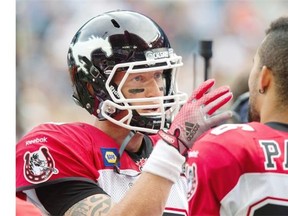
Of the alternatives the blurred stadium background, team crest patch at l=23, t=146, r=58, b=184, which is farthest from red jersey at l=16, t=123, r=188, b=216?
the blurred stadium background

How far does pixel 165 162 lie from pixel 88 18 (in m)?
2.54

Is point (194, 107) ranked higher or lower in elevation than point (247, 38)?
higher

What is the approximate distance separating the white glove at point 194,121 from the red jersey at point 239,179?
96mm

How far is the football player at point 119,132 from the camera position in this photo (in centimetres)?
175

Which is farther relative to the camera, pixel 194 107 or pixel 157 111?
pixel 157 111

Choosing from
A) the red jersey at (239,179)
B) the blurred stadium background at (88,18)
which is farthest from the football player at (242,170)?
the blurred stadium background at (88,18)

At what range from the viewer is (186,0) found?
4.74 metres

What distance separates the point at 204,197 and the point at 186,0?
10.1 feet

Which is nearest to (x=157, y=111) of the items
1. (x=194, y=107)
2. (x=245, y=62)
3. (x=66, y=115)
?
(x=194, y=107)

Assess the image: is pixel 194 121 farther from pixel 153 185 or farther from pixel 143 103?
pixel 143 103

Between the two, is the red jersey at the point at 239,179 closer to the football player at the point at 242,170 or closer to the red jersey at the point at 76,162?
the football player at the point at 242,170

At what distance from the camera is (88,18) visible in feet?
13.6

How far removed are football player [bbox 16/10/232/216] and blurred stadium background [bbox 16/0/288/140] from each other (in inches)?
68.9

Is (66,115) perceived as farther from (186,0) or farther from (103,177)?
(103,177)
